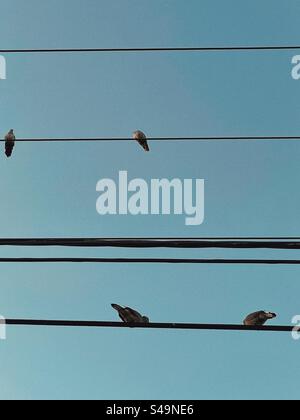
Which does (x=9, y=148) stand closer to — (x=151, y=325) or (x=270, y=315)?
(x=270, y=315)

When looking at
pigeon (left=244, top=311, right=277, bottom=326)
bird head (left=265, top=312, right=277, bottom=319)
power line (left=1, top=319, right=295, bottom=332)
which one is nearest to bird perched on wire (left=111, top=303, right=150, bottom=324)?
pigeon (left=244, top=311, right=277, bottom=326)

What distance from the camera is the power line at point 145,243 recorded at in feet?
16.3

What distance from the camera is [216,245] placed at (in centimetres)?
497

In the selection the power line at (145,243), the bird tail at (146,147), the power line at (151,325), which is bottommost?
the power line at (151,325)

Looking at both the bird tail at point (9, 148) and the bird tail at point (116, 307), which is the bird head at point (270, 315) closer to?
the bird tail at point (116, 307)

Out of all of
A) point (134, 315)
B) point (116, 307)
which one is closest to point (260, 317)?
point (134, 315)

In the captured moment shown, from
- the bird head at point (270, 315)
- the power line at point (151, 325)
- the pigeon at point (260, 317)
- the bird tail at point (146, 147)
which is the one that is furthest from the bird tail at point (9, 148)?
the power line at point (151, 325)

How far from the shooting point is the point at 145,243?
5082 millimetres

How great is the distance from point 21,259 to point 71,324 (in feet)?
1.74

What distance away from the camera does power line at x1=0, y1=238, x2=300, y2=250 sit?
16.3 ft
